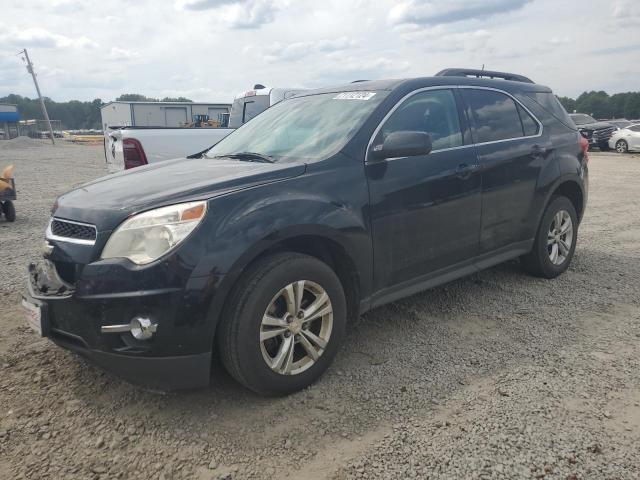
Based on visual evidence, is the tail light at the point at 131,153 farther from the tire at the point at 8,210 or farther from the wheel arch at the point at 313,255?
the wheel arch at the point at 313,255

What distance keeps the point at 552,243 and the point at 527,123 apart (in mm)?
1189

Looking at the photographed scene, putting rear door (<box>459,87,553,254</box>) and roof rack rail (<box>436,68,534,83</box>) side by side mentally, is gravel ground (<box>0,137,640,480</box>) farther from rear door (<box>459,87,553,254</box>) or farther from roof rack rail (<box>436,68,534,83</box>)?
roof rack rail (<box>436,68,534,83</box>)

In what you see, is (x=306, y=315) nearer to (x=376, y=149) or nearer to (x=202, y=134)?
(x=376, y=149)

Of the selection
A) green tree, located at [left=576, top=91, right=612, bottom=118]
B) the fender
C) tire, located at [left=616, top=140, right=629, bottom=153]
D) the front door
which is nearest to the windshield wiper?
the front door

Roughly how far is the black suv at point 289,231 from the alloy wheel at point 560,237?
484 millimetres

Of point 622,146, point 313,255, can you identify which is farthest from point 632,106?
point 313,255

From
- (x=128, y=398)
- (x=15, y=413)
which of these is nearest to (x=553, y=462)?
(x=128, y=398)

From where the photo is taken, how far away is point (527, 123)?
4719 mm

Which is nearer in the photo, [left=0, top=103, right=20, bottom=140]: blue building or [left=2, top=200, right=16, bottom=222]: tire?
[left=2, top=200, right=16, bottom=222]: tire

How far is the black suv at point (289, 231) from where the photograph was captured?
266 cm

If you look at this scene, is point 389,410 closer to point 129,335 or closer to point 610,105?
point 129,335

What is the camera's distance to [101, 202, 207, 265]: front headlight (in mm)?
2656

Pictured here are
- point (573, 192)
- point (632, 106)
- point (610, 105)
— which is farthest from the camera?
point (610, 105)

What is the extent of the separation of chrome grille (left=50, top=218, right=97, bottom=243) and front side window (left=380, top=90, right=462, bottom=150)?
6.31 ft
